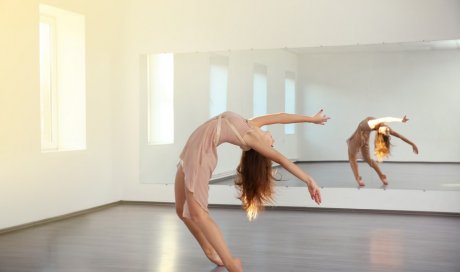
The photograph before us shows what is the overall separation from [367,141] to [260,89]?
1.42 meters

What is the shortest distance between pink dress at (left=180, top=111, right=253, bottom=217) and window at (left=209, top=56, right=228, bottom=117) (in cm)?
366

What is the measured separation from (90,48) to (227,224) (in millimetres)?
2759

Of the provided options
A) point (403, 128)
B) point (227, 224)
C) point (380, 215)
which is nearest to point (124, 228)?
point (227, 224)

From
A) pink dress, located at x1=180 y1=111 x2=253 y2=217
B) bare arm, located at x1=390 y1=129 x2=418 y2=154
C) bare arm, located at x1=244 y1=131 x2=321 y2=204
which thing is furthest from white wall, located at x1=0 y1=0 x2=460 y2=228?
bare arm, located at x1=244 y1=131 x2=321 y2=204

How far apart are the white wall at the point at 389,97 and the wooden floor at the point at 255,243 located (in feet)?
2.54

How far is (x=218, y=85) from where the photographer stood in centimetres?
721

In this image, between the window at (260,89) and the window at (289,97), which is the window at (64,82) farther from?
the window at (289,97)

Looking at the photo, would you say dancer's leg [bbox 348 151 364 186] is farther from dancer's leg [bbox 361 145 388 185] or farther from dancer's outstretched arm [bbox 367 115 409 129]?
dancer's outstretched arm [bbox 367 115 409 129]

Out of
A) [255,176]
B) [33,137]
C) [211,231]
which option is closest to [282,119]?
[255,176]

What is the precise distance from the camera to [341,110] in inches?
267

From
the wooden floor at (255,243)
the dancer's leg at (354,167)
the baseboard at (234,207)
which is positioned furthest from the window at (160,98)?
the dancer's leg at (354,167)

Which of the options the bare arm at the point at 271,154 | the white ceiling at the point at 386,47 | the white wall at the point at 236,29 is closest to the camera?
the bare arm at the point at 271,154

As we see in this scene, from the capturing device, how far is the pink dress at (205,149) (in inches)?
137

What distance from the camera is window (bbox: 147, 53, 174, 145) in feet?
24.3
